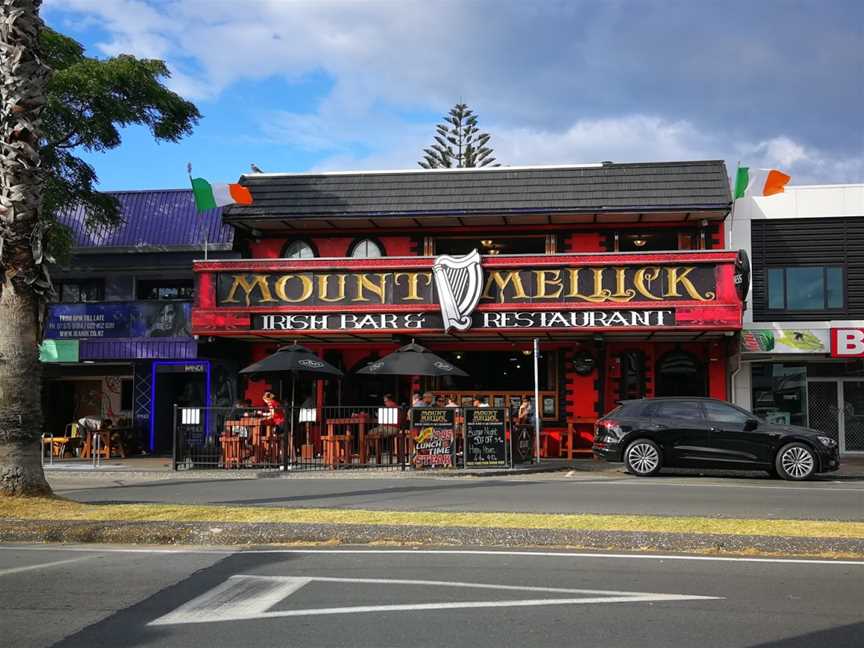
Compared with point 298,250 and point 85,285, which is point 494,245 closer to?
point 298,250

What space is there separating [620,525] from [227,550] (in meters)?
4.24

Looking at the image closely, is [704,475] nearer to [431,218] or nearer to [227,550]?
[431,218]

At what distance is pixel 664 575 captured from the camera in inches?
307

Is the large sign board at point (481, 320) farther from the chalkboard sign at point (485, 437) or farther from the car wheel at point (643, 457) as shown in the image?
the car wheel at point (643, 457)

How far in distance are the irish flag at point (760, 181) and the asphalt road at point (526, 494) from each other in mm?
7640

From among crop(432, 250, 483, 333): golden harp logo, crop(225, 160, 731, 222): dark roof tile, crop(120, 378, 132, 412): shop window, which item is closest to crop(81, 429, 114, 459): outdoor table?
crop(120, 378, 132, 412): shop window

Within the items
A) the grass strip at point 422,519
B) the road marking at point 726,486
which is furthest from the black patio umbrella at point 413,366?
the grass strip at point 422,519

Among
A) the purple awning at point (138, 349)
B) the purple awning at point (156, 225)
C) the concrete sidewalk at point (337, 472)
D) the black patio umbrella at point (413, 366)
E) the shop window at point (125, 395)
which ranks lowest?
the concrete sidewalk at point (337, 472)

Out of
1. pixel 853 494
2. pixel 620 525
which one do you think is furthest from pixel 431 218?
pixel 620 525

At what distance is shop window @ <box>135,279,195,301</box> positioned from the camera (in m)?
26.1

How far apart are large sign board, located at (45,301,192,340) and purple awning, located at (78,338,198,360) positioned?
10.3 inches

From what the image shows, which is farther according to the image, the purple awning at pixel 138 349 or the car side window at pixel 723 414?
the purple awning at pixel 138 349

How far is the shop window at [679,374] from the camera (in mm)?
23797

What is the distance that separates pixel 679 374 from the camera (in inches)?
942
